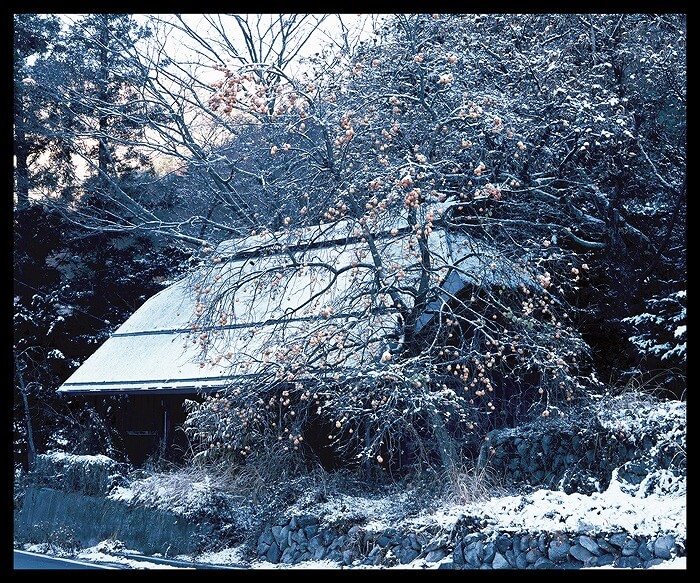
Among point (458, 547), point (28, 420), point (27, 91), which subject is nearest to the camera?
point (458, 547)

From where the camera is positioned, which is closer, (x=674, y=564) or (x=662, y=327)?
(x=674, y=564)

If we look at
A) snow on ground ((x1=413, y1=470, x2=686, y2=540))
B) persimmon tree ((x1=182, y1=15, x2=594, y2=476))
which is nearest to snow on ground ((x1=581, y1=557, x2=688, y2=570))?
snow on ground ((x1=413, y1=470, x2=686, y2=540))

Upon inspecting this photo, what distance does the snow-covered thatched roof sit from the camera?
12820mm

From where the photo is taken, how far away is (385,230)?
529 inches

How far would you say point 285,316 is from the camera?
13250mm


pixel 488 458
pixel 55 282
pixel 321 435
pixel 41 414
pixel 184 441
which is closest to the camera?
pixel 488 458

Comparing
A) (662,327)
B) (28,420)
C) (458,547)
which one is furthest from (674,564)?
(28,420)

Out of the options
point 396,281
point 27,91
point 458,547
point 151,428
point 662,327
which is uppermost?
point 27,91

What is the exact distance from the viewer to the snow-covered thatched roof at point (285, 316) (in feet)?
42.1


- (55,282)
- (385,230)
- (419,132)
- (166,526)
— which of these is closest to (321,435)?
(166,526)

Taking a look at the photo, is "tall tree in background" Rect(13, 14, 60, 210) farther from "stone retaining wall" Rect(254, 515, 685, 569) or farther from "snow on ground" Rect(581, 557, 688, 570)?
"snow on ground" Rect(581, 557, 688, 570)

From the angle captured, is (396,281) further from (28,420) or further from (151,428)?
(28,420)
